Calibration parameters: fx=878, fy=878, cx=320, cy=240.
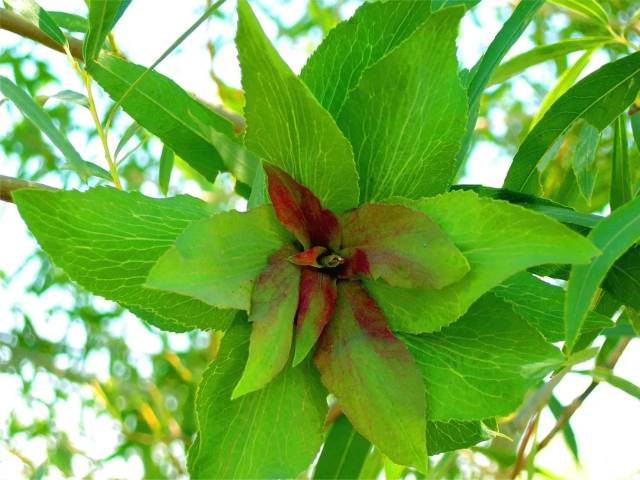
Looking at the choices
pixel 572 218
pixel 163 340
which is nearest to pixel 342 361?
pixel 572 218

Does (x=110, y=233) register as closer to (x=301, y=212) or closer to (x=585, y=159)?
(x=301, y=212)

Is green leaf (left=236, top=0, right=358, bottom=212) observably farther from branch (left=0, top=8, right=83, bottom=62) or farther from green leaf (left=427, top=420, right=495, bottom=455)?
branch (left=0, top=8, right=83, bottom=62)

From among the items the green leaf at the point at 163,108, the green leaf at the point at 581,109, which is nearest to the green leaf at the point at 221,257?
the green leaf at the point at 163,108

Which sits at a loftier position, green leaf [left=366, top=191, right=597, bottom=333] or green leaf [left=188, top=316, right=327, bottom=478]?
green leaf [left=366, top=191, right=597, bottom=333]

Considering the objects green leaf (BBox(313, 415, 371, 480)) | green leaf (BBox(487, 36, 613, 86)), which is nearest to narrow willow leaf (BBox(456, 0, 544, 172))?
green leaf (BBox(487, 36, 613, 86))

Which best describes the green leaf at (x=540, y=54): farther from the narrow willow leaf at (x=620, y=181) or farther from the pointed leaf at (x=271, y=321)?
the pointed leaf at (x=271, y=321)

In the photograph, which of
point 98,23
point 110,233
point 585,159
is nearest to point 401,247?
point 110,233

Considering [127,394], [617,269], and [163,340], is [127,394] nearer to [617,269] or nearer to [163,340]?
[163,340]
